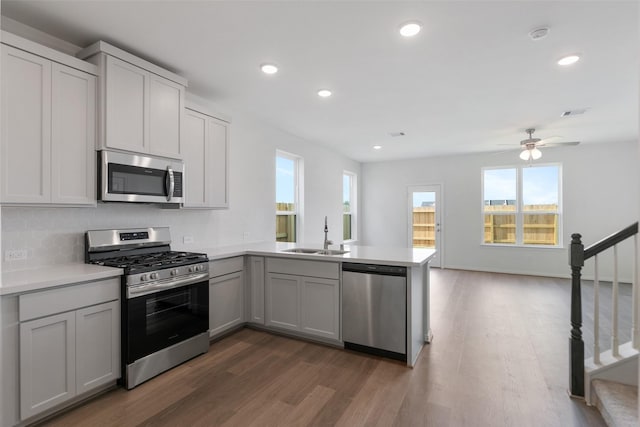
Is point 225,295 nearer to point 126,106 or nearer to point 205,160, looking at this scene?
point 205,160

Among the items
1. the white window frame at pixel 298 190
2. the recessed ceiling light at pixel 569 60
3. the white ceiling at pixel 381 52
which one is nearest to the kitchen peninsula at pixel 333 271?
the white ceiling at pixel 381 52

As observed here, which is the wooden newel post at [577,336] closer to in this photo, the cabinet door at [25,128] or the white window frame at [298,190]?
the cabinet door at [25,128]

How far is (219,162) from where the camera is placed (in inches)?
139

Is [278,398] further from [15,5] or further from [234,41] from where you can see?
[15,5]

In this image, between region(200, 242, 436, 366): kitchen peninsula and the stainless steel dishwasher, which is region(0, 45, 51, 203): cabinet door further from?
the stainless steel dishwasher

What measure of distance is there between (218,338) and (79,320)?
1393 mm

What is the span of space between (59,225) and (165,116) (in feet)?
3.97

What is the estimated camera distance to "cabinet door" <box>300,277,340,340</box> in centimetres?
300

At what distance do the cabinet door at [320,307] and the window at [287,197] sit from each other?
2131 mm

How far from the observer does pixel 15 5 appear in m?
2.05

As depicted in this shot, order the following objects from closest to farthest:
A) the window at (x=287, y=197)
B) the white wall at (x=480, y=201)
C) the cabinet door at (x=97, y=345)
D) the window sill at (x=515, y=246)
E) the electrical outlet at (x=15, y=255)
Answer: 1. the cabinet door at (x=97, y=345)
2. the electrical outlet at (x=15, y=255)
3. the window at (x=287, y=197)
4. the white wall at (x=480, y=201)
5. the window sill at (x=515, y=246)

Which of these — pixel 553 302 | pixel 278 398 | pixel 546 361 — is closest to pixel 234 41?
pixel 278 398

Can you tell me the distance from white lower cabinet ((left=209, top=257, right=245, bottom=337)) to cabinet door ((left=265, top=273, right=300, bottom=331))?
30 cm

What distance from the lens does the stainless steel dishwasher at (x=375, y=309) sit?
2717 mm
